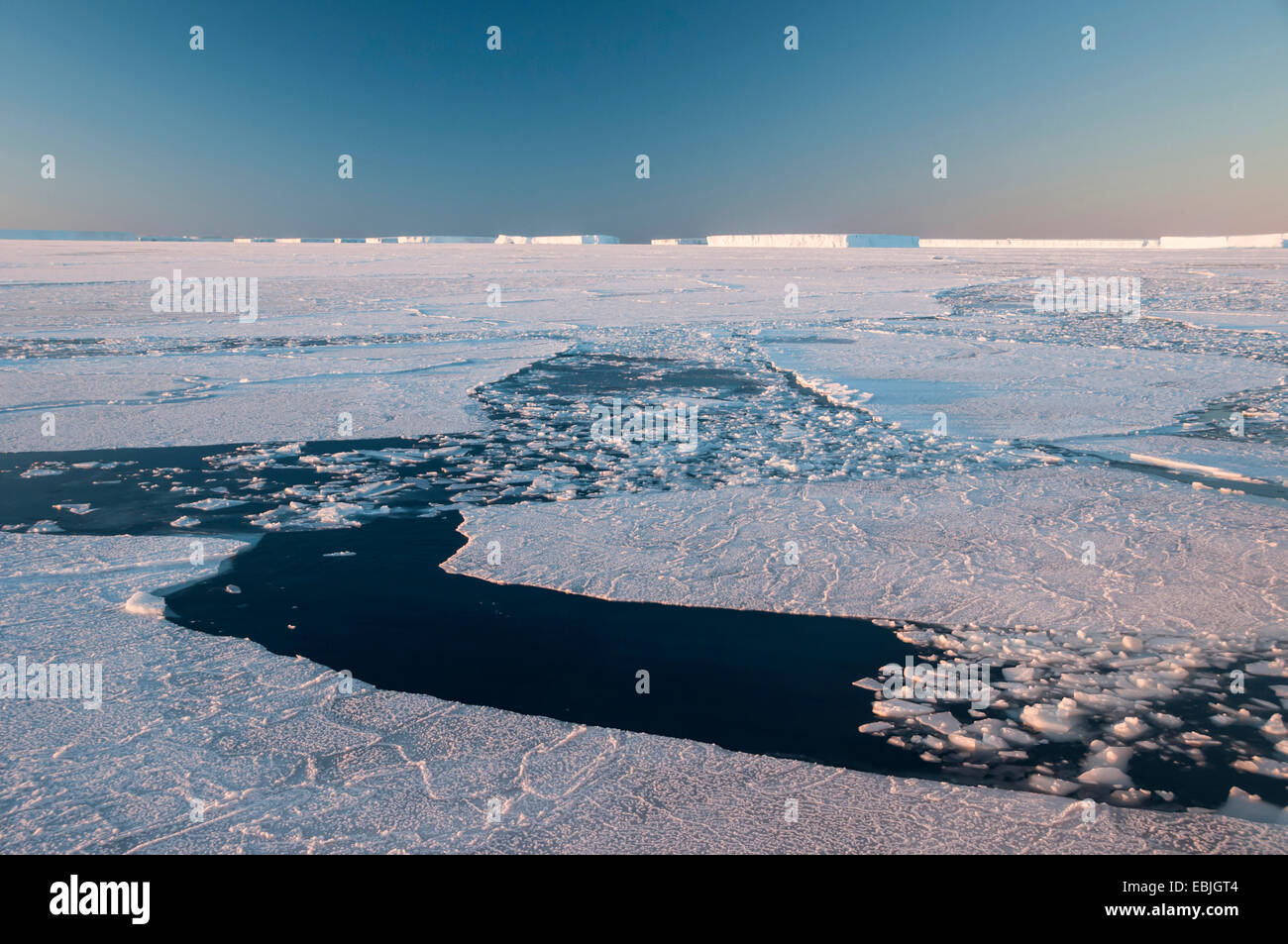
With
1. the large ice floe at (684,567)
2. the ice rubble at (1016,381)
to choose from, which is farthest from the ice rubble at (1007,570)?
the ice rubble at (1016,381)

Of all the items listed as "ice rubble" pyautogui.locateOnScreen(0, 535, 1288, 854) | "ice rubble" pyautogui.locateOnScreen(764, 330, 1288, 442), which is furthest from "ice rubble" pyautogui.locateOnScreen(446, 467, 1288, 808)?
"ice rubble" pyautogui.locateOnScreen(764, 330, 1288, 442)

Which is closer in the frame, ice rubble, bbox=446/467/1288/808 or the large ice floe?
the large ice floe

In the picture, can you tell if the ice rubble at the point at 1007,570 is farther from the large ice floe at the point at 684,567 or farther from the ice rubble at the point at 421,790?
the ice rubble at the point at 421,790

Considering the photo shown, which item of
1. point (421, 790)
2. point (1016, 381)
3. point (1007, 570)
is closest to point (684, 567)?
point (1007, 570)

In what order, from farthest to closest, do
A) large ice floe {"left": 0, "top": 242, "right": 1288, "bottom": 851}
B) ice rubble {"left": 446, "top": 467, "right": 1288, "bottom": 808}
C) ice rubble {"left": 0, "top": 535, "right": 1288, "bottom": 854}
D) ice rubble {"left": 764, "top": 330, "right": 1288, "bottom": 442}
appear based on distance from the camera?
ice rubble {"left": 764, "top": 330, "right": 1288, "bottom": 442} → ice rubble {"left": 446, "top": 467, "right": 1288, "bottom": 808} → large ice floe {"left": 0, "top": 242, "right": 1288, "bottom": 851} → ice rubble {"left": 0, "top": 535, "right": 1288, "bottom": 854}

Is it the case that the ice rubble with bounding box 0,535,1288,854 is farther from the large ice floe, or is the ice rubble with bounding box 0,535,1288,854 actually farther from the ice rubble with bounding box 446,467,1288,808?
the ice rubble with bounding box 446,467,1288,808

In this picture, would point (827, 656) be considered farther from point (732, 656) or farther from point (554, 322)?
point (554, 322)

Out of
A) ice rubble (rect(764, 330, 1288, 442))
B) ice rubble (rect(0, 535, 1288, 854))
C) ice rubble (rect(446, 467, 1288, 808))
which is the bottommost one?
ice rubble (rect(0, 535, 1288, 854))

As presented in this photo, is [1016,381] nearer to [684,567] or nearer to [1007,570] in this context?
[1007,570]
